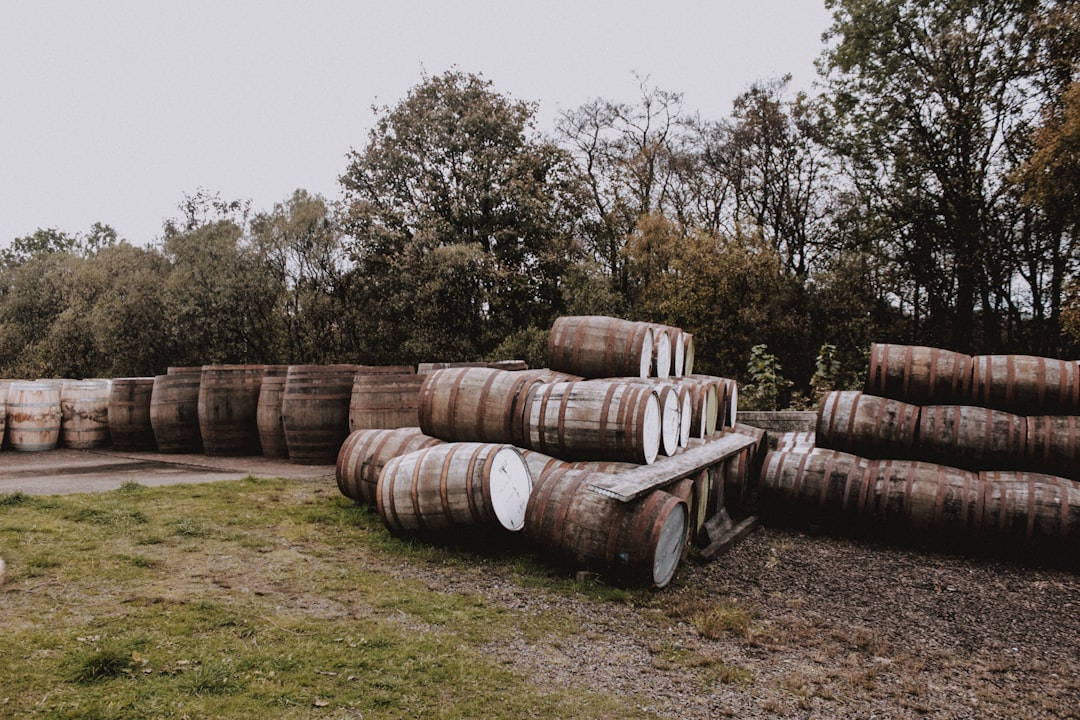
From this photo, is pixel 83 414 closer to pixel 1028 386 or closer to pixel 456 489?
pixel 456 489

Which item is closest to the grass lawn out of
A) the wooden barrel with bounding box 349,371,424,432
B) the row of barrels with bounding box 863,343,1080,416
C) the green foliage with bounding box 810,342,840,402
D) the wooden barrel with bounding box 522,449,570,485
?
the wooden barrel with bounding box 522,449,570,485

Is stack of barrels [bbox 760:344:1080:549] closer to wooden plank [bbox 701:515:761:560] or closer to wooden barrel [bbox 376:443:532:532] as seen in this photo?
wooden plank [bbox 701:515:761:560]

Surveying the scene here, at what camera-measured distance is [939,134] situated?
1556cm

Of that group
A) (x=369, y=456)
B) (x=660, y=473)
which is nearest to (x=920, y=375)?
(x=660, y=473)

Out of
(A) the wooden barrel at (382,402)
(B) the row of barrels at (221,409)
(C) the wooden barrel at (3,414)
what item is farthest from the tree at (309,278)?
(A) the wooden barrel at (382,402)

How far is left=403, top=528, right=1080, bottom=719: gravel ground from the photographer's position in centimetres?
338

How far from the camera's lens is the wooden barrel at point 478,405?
19.3 ft

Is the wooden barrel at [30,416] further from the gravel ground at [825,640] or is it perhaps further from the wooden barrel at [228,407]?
the gravel ground at [825,640]

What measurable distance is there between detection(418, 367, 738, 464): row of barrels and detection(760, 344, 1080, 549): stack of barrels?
156cm

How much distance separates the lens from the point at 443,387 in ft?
20.1

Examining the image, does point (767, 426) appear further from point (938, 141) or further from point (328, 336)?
point (328, 336)

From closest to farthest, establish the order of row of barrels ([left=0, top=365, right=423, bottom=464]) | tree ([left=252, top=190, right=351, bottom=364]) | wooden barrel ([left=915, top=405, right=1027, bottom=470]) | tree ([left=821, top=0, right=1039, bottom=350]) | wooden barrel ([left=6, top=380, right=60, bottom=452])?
1. wooden barrel ([left=915, top=405, right=1027, bottom=470])
2. row of barrels ([left=0, top=365, right=423, bottom=464])
3. wooden barrel ([left=6, top=380, right=60, bottom=452])
4. tree ([left=821, top=0, right=1039, bottom=350])
5. tree ([left=252, top=190, right=351, bottom=364])

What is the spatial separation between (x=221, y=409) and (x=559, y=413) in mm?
6278

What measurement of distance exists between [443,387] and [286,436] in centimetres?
393
